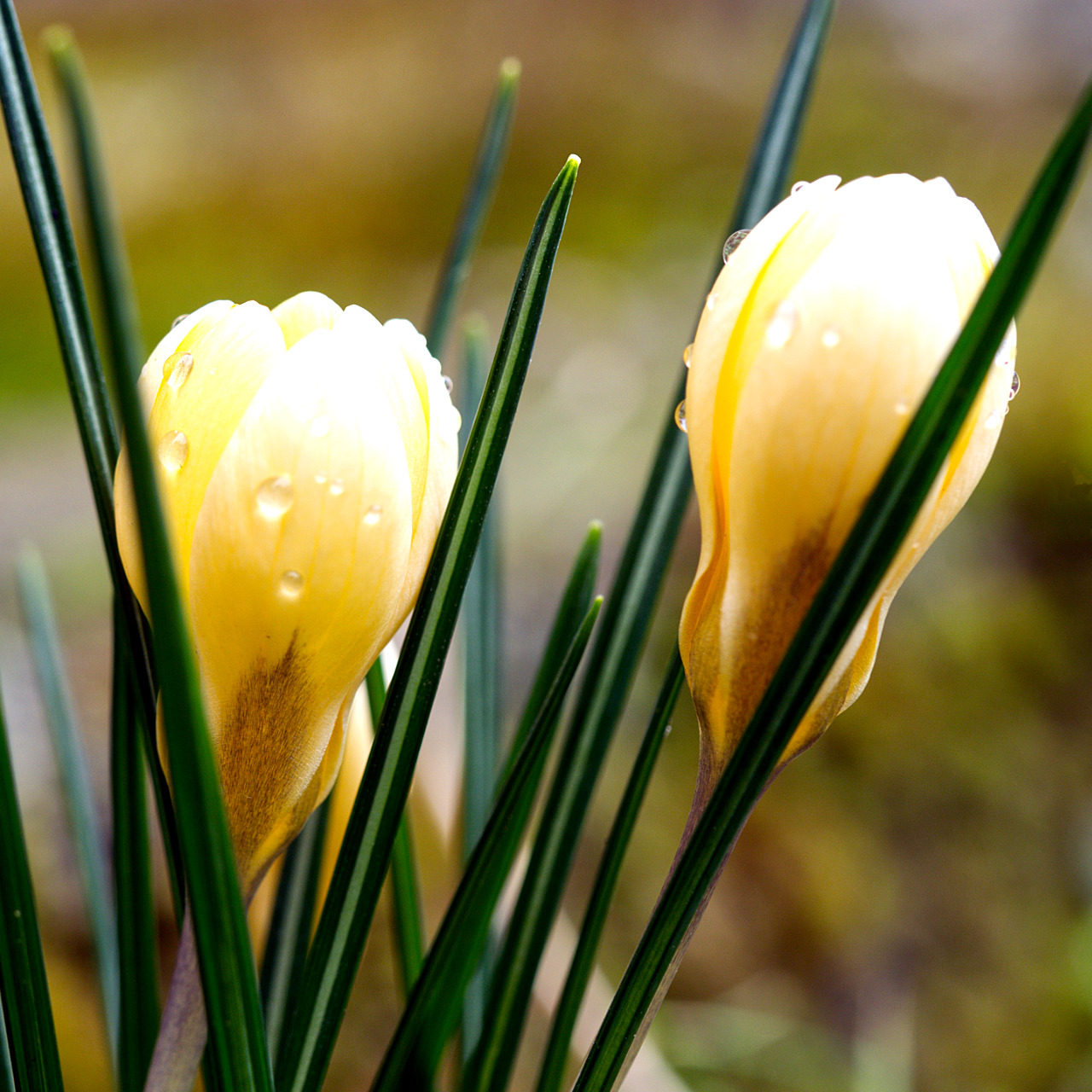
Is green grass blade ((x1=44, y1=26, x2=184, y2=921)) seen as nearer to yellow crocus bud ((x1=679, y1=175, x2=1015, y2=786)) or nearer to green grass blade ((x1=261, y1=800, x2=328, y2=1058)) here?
yellow crocus bud ((x1=679, y1=175, x2=1015, y2=786))

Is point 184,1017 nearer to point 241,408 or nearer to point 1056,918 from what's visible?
point 241,408

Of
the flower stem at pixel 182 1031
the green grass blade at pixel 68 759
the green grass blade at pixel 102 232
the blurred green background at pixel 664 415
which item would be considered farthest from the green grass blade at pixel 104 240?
the blurred green background at pixel 664 415

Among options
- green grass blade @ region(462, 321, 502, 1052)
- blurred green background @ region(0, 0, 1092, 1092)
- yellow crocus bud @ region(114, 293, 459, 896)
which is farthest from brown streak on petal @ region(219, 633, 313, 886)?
blurred green background @ region(0, 0, 1092, 1092)

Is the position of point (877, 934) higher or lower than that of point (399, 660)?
lower

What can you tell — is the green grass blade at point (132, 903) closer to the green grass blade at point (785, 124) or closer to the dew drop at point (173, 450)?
the dew drop at point (173, 450)

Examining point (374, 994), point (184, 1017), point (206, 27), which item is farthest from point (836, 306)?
point (206, 27)

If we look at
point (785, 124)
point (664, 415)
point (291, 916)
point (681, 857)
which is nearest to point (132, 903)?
point (291, 916)
